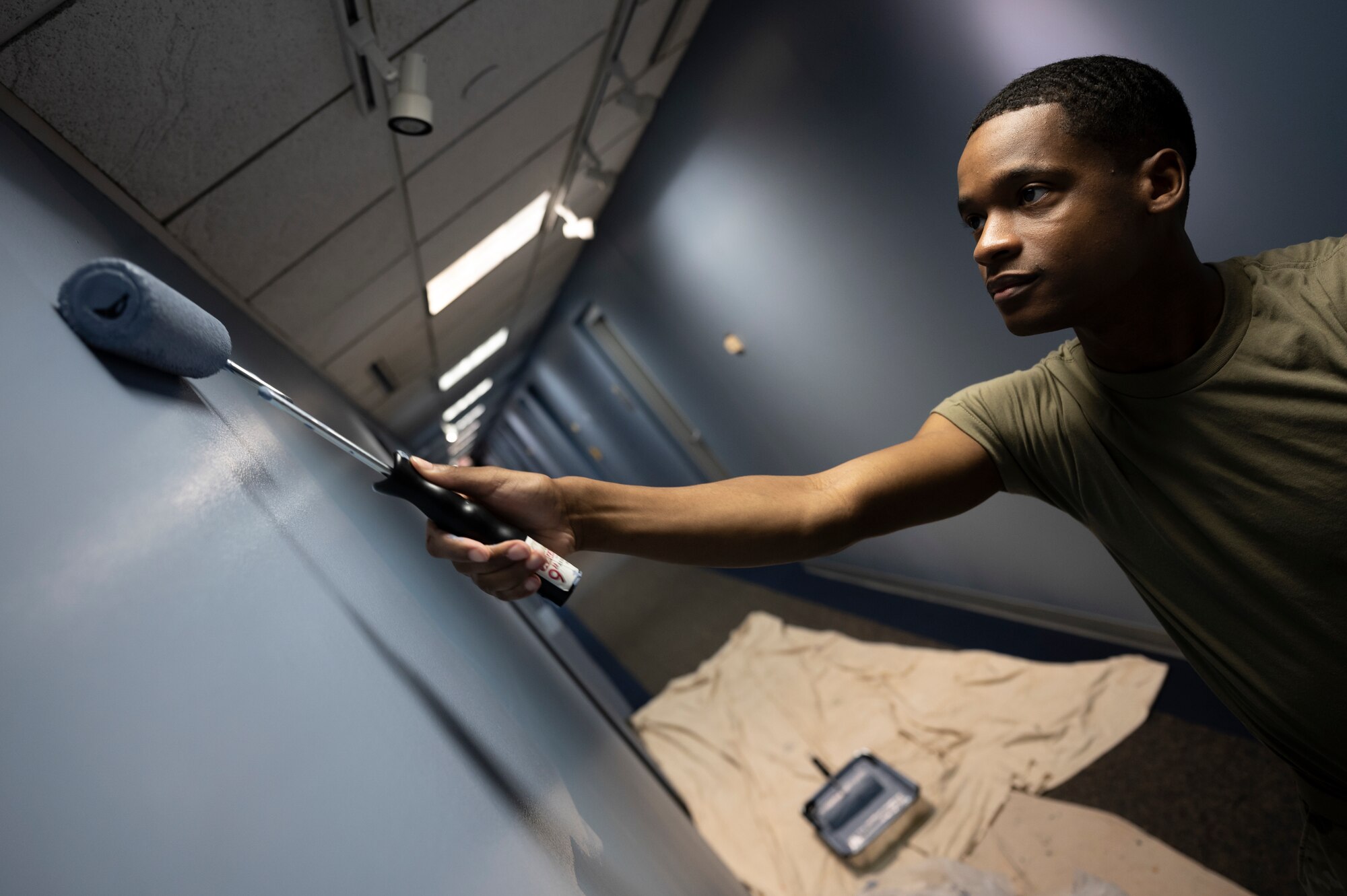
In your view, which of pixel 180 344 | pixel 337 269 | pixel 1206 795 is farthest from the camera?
pixel 337 269

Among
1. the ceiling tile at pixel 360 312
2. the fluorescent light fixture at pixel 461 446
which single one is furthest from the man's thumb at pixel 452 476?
the fluorescent light fixture at pixel 461 446

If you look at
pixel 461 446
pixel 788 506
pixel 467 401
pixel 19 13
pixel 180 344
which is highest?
pixel 461 446

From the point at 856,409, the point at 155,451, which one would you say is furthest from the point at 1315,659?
the point at 856,409

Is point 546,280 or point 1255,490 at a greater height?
point 546,280

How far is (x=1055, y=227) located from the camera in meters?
0.97

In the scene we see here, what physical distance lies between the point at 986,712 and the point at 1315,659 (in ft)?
6.94

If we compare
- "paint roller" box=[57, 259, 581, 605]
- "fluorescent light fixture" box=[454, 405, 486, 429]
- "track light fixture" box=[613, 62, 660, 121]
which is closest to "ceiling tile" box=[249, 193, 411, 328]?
"track light fixture" box=[613, 62, 660, 121]

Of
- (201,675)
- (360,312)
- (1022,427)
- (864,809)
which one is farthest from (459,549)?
(360,312)

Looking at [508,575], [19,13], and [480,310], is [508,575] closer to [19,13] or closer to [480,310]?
[19,13]

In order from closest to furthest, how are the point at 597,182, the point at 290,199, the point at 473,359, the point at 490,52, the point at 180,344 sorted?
the point at 180,344 < the point at 290,199 < the point at 490,52 < the point at 597,182 < the point at 473,359

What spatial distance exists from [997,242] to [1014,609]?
2966 mm

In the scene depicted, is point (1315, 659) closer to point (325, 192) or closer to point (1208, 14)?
point (1208, 14)

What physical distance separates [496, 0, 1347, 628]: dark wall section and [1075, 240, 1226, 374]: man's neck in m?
0.89

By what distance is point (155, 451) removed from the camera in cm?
67
